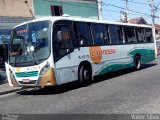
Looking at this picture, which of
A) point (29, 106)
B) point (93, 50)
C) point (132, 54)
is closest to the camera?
point (29, 106)

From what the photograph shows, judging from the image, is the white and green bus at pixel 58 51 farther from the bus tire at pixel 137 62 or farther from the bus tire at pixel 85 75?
the bus tire at pixel 137 62

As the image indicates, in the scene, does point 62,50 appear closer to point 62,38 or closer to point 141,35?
point 62,38

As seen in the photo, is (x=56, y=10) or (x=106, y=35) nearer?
(x=106, y=35)

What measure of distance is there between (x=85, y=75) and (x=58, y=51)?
2.22 metres

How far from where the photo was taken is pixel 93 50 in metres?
15.5

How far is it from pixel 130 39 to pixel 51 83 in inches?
327

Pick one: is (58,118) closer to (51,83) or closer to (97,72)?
(51,83)

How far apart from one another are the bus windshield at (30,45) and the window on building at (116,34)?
524 centimetres

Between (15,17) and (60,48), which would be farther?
(15,17)

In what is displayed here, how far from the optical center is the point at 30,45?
512 inches

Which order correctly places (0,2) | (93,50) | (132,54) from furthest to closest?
1. (0,2)
2. (132,54)
3. (93,50)

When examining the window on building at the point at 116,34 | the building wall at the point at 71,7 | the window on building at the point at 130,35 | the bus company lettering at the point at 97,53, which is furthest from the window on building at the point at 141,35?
the building wall at the point at 71,7

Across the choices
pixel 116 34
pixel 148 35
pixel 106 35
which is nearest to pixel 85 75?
pixel 106 35

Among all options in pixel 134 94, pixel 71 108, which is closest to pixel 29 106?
pixel 71 108
